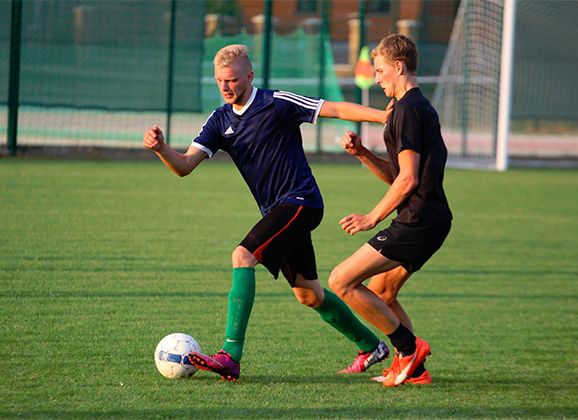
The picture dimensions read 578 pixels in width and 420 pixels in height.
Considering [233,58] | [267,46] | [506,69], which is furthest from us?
[267,46]

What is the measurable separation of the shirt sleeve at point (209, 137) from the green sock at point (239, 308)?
2.63 ft

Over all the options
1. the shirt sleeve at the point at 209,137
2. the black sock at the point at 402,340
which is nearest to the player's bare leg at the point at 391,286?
the black sock at the point at 402,340

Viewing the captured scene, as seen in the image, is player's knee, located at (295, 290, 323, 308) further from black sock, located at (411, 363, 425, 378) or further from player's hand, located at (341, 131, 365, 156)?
player's hand, located at (341, 131, 365, 156)

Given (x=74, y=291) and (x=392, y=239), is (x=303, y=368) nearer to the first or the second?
(x=392, y=239)

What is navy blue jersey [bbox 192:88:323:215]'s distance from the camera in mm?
5551

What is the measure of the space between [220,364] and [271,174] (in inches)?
42.9

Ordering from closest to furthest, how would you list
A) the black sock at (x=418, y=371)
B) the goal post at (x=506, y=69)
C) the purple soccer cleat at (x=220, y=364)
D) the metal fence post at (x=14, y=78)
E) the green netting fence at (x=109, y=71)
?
the purple soccer cleat at (x=220, y=364), the black sock at (x=418, y=371), the metal fence post at (x=14, y=78), the green netting fence at (x=109, y=71), the goal post at (x=506, y=69)

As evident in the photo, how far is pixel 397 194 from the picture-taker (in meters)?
5.00

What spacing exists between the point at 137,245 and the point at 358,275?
14.9 ft

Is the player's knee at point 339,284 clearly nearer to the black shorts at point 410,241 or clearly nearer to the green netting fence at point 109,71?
the black shorts at point 410,241

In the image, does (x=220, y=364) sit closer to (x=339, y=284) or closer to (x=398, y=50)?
(x=339, y=284)

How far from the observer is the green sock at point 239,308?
5289 mm

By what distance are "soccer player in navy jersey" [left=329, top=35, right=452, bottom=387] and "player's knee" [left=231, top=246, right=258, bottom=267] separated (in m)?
0.44

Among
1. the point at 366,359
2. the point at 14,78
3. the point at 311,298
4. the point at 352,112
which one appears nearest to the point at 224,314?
the point at 311,298
